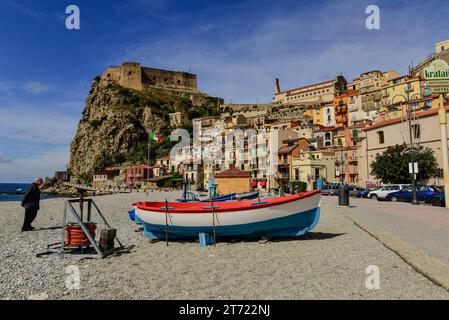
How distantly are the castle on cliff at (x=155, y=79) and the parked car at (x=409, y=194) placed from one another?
122 metres

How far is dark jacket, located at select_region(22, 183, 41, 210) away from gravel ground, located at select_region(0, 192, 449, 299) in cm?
251

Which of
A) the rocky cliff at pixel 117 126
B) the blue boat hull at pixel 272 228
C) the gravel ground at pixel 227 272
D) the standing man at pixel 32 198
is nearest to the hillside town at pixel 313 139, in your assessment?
the rocky cliff at pixel 117 126

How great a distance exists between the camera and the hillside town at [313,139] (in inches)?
1836

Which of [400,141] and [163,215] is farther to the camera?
[400,141]

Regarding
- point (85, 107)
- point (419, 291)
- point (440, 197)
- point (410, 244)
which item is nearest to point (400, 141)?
point (440, 197)

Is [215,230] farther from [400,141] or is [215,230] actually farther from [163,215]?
[400,141]

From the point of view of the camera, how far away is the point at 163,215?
12.5 meters

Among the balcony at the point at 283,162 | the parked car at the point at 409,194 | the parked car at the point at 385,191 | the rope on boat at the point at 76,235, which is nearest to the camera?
the rope on boat at the point at 76,235

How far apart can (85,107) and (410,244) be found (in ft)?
485

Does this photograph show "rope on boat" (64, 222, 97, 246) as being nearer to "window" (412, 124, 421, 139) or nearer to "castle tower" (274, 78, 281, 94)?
"window" (412, 124, 421, 139)

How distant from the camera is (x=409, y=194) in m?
29.2

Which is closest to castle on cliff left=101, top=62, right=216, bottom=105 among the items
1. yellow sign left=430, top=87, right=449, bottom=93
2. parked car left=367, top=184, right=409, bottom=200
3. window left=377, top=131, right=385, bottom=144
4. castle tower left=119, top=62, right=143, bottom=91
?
castle tower left=119, top=62, right=143, bottom=91

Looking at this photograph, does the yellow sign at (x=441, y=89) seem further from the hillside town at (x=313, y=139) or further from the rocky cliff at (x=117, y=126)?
the rocky cliff at (x=117, y=126)

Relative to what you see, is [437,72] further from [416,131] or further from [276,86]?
[276,86]
